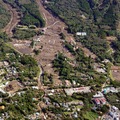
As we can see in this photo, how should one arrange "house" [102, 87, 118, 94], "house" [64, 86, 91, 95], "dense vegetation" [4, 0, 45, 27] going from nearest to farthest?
"house" [64, 86, 91, 95]
"house" [102, 87, 118, 94]
"dense vegetation" [4, 0, 45, 27]

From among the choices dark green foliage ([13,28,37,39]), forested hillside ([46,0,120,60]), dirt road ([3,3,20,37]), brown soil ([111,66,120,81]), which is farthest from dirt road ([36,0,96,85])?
dirt road ([3,3,20,37])

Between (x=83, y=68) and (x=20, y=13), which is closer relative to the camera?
(x=83, y=68)

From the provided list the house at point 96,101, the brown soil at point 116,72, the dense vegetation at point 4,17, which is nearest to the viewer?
the house at point 96,101

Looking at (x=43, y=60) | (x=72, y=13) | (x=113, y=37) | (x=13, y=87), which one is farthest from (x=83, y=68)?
(x=72, y=13)

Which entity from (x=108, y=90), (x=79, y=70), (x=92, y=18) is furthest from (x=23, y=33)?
(x=108, y=90)

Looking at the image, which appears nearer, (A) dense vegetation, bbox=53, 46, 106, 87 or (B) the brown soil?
(A) dense vegetation, bbox=53, 46, 106, 87

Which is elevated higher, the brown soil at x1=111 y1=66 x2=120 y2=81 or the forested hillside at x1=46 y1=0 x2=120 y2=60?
the forested hillside at x1=46 y1=0 x2=120 y2=60

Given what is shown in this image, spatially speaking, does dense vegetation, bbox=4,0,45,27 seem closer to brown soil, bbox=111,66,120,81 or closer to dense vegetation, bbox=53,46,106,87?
dense vegetation, bbox=53,46,106,87

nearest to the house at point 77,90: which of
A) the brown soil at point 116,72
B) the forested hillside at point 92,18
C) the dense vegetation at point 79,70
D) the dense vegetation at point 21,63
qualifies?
the dense vegetation at point 79,70

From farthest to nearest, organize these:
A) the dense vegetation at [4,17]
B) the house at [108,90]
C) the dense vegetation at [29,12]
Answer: the dense vegetation at [29,12] < the dense vegetation at [4,17] < the house at [108,90]

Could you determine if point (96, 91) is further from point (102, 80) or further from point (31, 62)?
point (31, 62)

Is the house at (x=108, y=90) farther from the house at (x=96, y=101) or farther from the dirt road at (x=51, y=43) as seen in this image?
the dirt road at (x=51, y=43)
